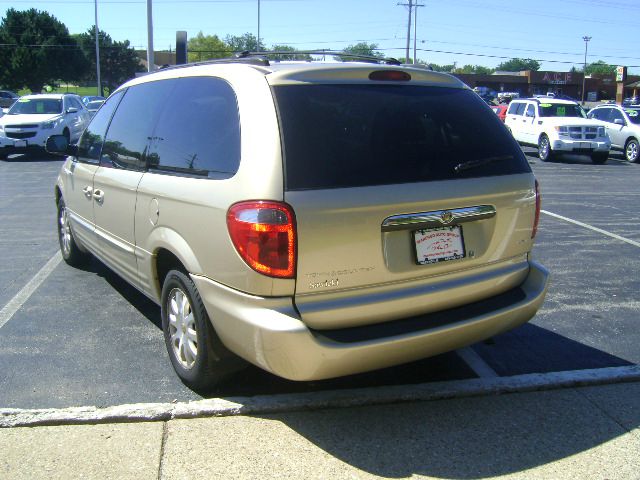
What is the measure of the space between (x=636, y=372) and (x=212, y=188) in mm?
2889

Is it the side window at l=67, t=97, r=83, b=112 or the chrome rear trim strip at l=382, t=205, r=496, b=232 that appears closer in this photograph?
the chrome rear trim strip at l=382, t=205, r=496, b=232

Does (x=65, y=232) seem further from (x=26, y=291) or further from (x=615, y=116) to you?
(x=615, y=116)

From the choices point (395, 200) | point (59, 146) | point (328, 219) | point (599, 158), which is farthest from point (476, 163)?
point (599, 158)

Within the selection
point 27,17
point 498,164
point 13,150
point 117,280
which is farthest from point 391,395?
point 27,17

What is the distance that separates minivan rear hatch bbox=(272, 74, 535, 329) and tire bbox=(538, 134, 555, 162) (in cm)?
1710

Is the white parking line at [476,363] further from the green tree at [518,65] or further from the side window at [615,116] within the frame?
the green tree at [518,65]

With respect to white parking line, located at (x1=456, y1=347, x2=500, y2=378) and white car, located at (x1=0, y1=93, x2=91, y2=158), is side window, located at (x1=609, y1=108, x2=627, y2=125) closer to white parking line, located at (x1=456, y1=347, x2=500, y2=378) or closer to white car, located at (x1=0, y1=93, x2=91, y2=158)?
white car, located at (x1=0, y1=93, x2=91, y2=158)

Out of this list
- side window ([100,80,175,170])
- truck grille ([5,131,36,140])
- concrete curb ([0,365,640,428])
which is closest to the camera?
concrete curb ([0,365,640,428])

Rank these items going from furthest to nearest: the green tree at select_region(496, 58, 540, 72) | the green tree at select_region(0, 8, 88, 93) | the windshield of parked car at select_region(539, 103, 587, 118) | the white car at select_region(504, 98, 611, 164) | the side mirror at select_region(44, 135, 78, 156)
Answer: the green tree at select_region(496, 58, 540, 72), the green tree at select_region(0, 8, 88, 93), the windshield of parked car at select_region(539, 103, 587, 118), the white car at select_region(504, 98, 611, 164), the side mirror at select_region(44, 135, 78, 156)

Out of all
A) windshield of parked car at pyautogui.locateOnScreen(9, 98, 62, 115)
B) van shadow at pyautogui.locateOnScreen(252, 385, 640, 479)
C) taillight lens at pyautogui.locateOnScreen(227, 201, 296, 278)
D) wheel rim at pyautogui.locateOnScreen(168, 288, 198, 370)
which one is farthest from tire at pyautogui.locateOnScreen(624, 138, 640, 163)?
taillight lens at pyautogui.locateOnScreen(227, 201, 296, 278)

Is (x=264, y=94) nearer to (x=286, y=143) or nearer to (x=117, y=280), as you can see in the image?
(x=286, y=143)

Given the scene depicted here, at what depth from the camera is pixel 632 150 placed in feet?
66.7

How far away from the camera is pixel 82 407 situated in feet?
11.5

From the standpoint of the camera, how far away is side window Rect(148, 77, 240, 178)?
11.0 ft
